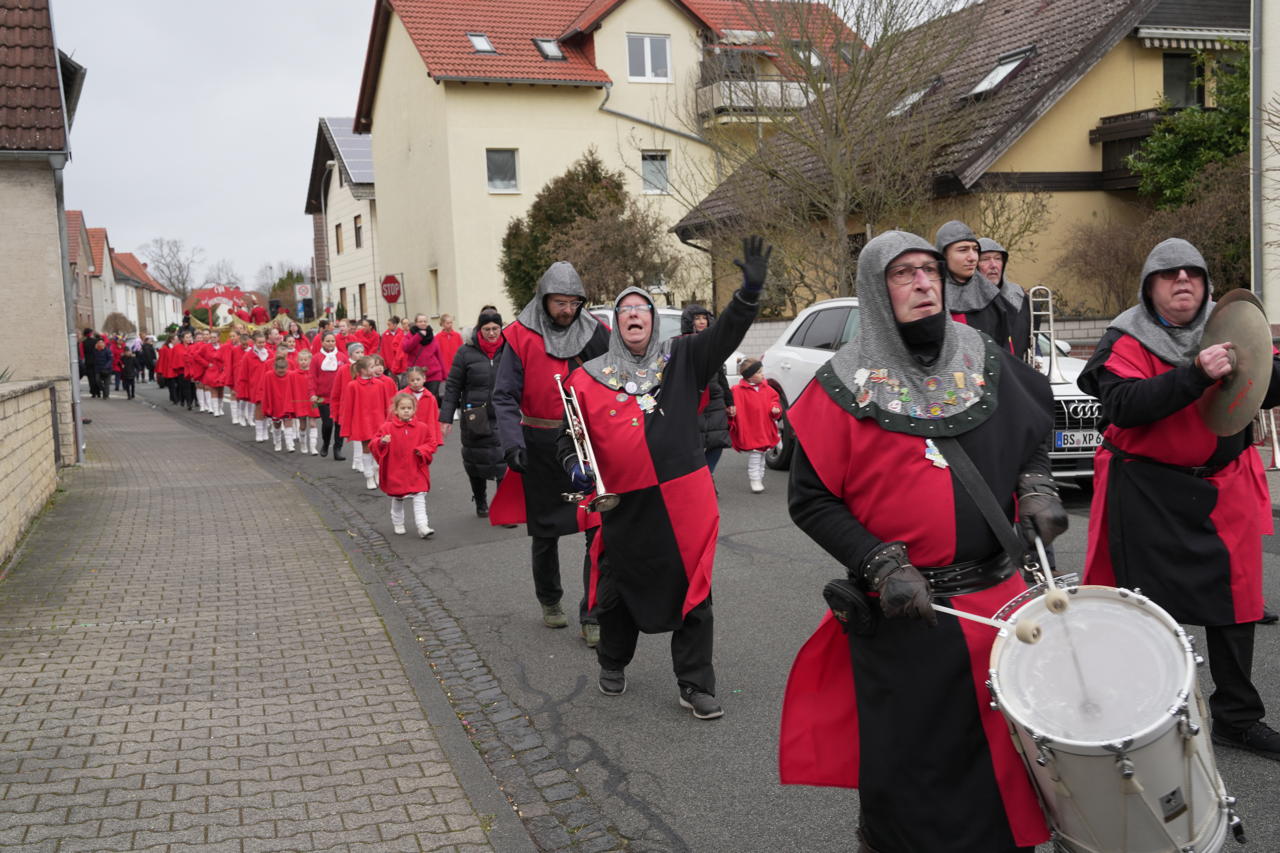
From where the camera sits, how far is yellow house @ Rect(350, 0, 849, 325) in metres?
33.1

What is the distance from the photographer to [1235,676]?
4609mm

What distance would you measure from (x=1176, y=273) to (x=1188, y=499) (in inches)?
32.6

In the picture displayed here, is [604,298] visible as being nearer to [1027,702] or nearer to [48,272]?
[48,272]

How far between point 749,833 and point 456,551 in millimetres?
5861

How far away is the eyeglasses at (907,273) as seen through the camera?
10.5ft

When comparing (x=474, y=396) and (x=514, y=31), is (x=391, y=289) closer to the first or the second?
(x=514, y=31)

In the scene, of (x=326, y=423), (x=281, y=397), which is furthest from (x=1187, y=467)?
(x=281, y=397)

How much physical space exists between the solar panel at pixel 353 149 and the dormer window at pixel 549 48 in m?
11.8

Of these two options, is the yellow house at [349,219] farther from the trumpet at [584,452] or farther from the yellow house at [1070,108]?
the trumpet at [584,452]

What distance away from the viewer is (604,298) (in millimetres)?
26391

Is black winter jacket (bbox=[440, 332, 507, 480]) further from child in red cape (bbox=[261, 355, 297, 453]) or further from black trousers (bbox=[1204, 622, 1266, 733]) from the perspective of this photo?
child in red cape (bbox=[261, 355, 297, 453])

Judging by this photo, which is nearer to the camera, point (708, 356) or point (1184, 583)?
point (1184, 583)

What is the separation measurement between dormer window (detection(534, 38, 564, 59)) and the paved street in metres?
25.8

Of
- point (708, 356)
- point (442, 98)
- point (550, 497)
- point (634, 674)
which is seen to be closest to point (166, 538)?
point (550, 497)
